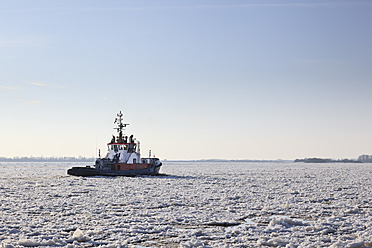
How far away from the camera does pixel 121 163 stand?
4566cm

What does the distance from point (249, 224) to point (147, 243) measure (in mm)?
4235

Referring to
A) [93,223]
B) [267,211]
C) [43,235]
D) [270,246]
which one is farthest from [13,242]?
[267,211]

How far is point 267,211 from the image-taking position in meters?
15.8

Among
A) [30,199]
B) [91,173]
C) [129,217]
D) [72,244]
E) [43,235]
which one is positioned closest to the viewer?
[72,244]

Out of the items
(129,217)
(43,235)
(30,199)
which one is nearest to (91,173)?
(30,199)

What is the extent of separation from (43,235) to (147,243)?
3.01 m

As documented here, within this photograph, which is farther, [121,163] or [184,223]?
[121,163]

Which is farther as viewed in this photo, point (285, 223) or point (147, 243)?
point (285, 223)

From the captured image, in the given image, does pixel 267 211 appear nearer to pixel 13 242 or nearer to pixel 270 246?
pixel 270 246

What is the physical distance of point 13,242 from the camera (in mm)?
9867

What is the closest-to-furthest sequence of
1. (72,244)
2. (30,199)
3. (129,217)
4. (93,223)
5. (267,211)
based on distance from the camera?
(72,244)
(93,223)
(129,217)
(267,211)
(30,199)

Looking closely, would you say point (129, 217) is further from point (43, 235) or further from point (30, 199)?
point (30, 199)

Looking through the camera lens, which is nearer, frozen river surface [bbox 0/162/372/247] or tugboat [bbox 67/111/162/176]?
frozen river surface [bbox 0/162/372/247]

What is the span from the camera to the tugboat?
44.2 m
